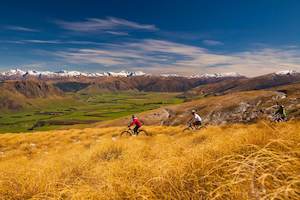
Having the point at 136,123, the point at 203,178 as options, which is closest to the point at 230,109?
the point at 136,123

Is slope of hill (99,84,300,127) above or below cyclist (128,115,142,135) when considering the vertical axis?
below

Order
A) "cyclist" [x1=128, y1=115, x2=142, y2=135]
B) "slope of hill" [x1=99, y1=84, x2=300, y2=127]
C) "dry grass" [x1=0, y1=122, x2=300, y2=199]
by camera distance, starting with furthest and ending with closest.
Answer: "slope of hill" [x1=99, y1=84, x2=300, y2=127] → "cyclist" [x1=128, y1=115, x2=142, y2=135] → "dry grass" [x1=0, y1=122, x2=300, y2=199]

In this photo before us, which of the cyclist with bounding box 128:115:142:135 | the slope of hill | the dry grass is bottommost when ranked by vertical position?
the slope of hill

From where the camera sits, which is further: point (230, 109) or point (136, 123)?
point (230, 109)

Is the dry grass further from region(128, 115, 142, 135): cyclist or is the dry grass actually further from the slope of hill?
the slope of hill

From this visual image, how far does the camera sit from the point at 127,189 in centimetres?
680

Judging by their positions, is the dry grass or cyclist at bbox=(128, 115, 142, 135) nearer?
the dry grass

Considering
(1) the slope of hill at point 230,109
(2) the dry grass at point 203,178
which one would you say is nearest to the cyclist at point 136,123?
(2) the dry grass at point 203,178

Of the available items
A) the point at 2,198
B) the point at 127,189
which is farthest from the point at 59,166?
the point at 127,189

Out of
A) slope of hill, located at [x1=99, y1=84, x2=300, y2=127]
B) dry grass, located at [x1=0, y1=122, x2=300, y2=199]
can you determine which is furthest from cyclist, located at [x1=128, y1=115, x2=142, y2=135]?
slope of hill, located at [x1=99, y1=84, x2=300, y2=127]

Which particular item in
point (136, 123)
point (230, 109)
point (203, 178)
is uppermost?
point (203, 178)

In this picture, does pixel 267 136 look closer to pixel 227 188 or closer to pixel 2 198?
pixel 227 188

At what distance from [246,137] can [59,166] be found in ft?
22.5

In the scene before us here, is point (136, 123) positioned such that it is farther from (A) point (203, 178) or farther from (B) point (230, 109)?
(B) point (230, 109)
